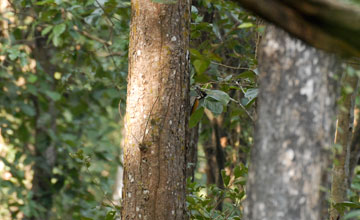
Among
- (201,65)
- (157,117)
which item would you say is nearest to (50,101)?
(157,117)

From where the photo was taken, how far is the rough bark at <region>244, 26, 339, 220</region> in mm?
1198

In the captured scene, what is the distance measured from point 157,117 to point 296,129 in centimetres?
107

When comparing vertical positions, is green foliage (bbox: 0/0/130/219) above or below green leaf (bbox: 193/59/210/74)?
below

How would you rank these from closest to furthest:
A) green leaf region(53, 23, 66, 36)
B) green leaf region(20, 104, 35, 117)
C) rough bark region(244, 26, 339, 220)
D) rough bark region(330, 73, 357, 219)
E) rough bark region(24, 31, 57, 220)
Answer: rough bark region(244, 26, 339, 220) → rough bark region(330, 73, 357, 219) → green leaf region(53, 23, 66, 36) → green leaf region(20, 104, 35, 117) → rough bark region(24, 31, 57, 220)

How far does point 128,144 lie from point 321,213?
117 centimetres

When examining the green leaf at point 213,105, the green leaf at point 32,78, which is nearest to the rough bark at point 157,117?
the green leaf at point 213,105

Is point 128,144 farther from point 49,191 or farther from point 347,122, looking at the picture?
point 49,191

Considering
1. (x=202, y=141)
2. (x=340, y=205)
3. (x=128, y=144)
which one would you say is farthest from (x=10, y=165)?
(x=340, y=205)

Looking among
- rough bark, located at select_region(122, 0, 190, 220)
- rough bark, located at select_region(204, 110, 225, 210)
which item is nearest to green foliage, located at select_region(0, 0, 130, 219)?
rough bark, located at select_region(204, 110, 225, 210)

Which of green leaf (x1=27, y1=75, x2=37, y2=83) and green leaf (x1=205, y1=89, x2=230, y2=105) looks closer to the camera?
green leaf (x1=205, y1=89, x2=230, y2=105)

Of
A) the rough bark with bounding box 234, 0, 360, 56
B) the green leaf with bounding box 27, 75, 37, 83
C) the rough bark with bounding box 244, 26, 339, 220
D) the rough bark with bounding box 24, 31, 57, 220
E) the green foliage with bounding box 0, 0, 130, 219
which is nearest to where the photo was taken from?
the rough bark with bounding box 234, 0, 360, 56

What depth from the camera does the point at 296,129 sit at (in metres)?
1.20

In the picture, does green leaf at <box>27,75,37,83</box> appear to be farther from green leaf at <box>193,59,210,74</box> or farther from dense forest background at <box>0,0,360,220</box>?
green leaf at <box>193,59,210,74</box>

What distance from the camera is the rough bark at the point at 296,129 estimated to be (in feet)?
3.93
